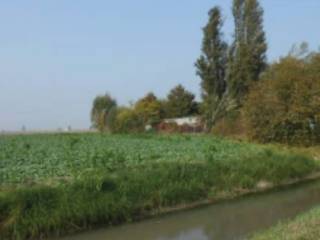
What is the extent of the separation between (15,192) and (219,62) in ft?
112

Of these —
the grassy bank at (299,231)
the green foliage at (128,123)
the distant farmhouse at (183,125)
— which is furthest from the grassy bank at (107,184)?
the green foliage at (128,123)

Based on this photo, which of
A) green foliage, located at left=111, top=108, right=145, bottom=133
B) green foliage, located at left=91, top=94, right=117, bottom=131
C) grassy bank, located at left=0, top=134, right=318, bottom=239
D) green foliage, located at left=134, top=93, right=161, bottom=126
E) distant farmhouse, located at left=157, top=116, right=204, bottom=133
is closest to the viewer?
grassy bank, located at left=0, top=134, right=318, bottom=239

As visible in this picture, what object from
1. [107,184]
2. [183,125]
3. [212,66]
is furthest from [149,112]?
[107,184]

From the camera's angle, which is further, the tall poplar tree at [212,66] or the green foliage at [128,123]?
the green foliage at [128,123]

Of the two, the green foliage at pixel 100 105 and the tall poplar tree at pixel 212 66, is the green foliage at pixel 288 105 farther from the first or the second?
the green foliage at pixel 100 105

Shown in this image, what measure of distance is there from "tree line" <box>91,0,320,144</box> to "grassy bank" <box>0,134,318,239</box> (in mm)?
8102

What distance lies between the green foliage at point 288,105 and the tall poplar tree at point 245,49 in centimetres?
1116

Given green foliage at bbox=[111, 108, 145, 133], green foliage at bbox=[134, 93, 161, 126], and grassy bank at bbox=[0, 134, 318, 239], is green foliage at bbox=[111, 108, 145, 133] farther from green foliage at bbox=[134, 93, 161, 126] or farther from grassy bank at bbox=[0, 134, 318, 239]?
grassy bank at bbox=[0, 134, 318, 239]

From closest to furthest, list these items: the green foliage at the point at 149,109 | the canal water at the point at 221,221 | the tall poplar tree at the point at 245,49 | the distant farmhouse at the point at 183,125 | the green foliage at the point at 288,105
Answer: the canal water at the point at 221,221, the green foliage at the point at 288,105, the tall poplar tree at the point at 245,49, the distant farmhouse at the point at 183,125, the green foliage at the point at 149,109

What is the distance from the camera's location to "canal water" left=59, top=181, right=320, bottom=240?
10.8 meters

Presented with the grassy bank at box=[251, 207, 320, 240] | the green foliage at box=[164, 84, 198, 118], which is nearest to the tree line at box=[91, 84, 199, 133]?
the green foliage at box=[164, 84, 198, 118]

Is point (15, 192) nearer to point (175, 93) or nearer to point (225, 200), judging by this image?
point (225, 200)

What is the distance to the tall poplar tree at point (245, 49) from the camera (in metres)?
41.0

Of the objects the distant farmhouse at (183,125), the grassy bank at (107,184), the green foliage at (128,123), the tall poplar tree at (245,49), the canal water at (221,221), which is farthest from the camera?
the green foliage at (128,123)
